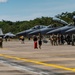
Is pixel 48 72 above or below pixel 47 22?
below

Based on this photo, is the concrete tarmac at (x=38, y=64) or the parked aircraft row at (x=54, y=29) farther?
the parked aircraft row at (x=54, y=29)

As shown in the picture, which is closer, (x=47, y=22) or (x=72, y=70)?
(x=72, y=70)

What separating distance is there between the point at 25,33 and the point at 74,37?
1091 inches

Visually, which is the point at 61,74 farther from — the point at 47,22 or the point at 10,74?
the point at 47,22

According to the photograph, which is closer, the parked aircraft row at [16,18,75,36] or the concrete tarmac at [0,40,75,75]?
the concrete tarmac at [0,40,75,75]

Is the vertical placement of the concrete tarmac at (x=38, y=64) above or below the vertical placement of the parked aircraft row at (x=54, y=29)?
below

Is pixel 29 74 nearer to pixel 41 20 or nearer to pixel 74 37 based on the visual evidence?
pixel 74 37

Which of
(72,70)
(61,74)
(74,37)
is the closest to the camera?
(61,74)

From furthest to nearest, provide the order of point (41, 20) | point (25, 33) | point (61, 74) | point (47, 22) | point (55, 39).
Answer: point (41, 20), point (47, 22), point (25, 33), point (55, 39), point (61, 74)

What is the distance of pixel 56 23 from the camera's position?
228 feet

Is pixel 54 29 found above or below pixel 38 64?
above

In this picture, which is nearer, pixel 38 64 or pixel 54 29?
pixel 38 64

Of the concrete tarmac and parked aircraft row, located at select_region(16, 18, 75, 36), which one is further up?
parked aircraft row, located at select_region(16, 18, 75, 36)

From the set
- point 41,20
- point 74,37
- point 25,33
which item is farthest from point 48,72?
point 41,20
